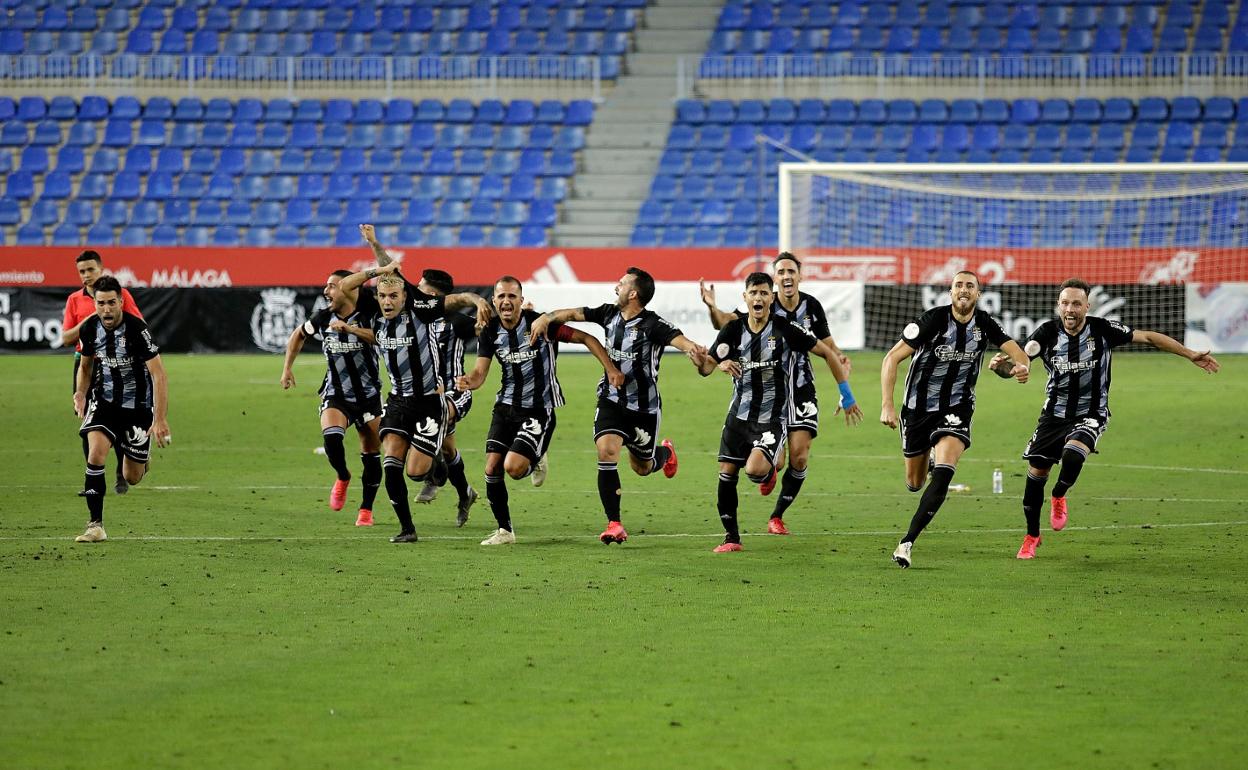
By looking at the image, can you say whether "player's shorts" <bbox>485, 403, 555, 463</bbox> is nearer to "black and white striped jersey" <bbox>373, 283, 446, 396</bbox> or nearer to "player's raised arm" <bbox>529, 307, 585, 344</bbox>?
"player's raised arm" <bbox>529, 307, 585, 344</bbox>

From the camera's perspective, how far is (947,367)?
37.1 feet

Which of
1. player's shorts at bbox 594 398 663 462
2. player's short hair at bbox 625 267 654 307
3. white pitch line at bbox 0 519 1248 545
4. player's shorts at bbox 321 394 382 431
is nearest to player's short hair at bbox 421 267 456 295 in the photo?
player's shorts at bbox 321 394 382 431

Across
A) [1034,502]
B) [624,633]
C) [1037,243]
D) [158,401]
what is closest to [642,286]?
[1034,502]

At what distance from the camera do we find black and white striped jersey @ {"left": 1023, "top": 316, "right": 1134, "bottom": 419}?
1177 centimetres

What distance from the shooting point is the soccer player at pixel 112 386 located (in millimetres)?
11844

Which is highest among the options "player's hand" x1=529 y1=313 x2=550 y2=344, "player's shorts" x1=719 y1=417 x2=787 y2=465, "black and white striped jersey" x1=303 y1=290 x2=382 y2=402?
"player's hand" x1=529 y1=313 x2=550 y2=344

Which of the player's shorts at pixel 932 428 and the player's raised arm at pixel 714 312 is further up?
the player's raised arm at pixel 714 312

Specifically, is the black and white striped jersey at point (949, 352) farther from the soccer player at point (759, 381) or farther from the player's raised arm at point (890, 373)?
the soccer player at point (759, 381)

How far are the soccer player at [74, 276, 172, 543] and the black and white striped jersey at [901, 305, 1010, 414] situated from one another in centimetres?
533

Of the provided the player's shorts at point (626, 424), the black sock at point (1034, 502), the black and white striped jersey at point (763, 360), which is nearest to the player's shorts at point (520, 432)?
the player's shorts at point (626, 424)

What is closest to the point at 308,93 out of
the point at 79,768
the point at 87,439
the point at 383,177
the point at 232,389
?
the point at 383,177

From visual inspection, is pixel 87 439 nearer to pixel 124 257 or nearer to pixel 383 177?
pixel 124 257

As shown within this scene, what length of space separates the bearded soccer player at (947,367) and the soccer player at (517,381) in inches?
82.9

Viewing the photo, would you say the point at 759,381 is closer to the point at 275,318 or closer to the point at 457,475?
the point at 457,475
